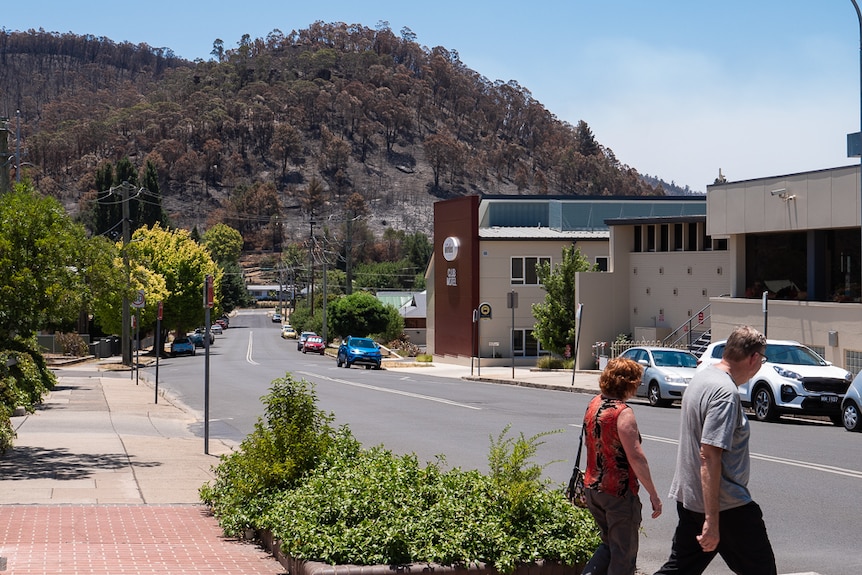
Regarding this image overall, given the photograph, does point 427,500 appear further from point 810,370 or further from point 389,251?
point 389,251

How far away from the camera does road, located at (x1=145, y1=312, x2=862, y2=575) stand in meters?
10.5

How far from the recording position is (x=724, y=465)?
6.13 metres

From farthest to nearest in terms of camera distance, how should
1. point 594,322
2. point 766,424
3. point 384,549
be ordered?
point 594,322, point 766,424, point 384,549

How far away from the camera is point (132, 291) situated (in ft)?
56.5

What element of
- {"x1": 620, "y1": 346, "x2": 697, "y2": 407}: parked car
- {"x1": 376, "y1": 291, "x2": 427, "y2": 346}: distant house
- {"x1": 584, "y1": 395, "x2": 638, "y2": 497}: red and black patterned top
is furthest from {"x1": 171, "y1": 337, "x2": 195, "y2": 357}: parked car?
{"x1": 584, "y1": 395, "x2": 638, "y2": 497}: red and black patterned top

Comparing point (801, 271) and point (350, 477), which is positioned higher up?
point (801, 271)

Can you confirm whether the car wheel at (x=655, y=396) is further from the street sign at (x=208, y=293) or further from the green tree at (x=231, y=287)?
the green tree at (x=231, y=287)

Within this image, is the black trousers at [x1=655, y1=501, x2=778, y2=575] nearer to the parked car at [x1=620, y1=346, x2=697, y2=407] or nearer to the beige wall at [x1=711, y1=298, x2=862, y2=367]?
the parked car at [x1=620, y1=346, x2=697, y2=407]

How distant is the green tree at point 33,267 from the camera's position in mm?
15102

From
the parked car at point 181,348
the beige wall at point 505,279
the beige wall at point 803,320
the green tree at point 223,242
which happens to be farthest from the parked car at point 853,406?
the green tree at point 223,242

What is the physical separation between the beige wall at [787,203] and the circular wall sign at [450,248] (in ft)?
83.2

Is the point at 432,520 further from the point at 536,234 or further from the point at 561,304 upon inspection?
the point at 536,234

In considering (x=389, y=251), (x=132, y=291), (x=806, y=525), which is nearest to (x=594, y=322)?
(x=132, y=291)

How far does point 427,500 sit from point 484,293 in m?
49.7
